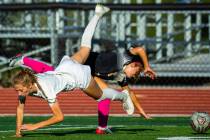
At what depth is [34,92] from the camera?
31.2 feet

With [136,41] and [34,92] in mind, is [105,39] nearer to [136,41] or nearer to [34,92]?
[136,41]

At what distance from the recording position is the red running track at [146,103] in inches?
630

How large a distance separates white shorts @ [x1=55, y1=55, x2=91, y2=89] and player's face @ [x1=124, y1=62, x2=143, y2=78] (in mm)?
816

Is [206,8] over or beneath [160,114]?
over

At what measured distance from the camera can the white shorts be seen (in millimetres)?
10000

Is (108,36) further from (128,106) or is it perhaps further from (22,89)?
(22,89)

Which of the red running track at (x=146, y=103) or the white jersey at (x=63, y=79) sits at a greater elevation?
the white jersey at (x=63, y=79)

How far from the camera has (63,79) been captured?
9.88m

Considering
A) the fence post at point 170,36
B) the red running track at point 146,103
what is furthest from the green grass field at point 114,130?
the fence post at point 170,36

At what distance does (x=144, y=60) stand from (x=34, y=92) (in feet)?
6.16

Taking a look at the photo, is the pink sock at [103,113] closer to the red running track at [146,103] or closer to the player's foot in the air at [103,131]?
the player's foot in the air at [103,131]

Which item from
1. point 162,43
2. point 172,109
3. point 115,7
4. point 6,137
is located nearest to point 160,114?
point 172,109

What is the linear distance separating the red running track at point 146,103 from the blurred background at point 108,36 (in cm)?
177

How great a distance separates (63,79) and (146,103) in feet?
23.0
